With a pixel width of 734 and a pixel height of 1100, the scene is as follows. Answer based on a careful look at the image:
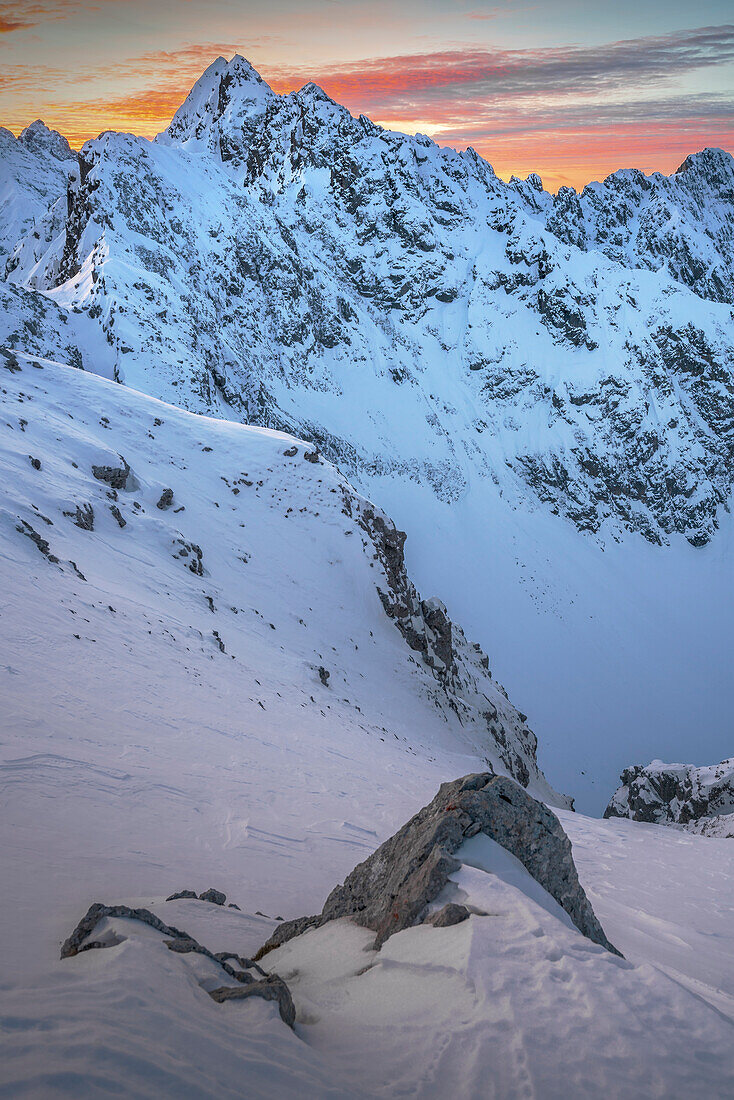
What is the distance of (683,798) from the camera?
77.3ft

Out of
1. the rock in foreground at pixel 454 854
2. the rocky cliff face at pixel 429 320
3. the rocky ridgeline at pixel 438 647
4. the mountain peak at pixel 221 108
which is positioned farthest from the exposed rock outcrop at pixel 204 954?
the mountain peak at pixel 221 108

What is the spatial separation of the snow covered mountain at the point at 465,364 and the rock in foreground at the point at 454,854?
184ft

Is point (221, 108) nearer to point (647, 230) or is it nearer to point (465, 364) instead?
point (465, 364)

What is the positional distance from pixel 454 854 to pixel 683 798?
69.8ft

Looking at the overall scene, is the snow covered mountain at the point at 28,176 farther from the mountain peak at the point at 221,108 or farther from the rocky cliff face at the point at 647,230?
the rocky cliff face at the point at 647,230

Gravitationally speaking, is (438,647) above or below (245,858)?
below

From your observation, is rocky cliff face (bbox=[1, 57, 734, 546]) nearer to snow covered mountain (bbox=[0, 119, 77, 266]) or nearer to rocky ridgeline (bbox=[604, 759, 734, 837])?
snow covered mountain (bbox=[0, 119, 77, 266])

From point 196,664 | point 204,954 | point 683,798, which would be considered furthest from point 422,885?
point 683,798

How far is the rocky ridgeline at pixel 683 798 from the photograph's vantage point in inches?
860

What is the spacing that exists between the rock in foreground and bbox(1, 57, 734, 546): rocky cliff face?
238ft

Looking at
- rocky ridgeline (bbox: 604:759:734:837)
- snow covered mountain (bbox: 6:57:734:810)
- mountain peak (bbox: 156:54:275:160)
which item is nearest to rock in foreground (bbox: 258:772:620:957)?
rocky ridgeline (bbox: 604:759:734:837)

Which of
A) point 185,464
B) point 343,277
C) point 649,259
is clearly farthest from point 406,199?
point 185,464

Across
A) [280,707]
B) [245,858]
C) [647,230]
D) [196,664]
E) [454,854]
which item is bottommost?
[280,707]

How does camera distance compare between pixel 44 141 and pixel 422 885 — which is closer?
pixel 422 885
